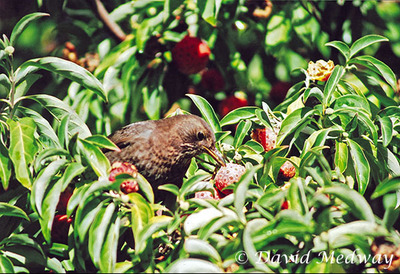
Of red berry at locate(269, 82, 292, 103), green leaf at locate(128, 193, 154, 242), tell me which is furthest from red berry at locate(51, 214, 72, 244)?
red berry at locate(269, 82, 292, 103)

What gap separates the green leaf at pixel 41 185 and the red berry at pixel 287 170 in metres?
0.98

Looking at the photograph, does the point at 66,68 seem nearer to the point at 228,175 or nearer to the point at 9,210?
the point at 9,210

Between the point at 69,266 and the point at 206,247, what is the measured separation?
25.6 inches

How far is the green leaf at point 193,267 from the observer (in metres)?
1.46

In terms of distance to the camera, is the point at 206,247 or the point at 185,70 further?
the point at 185,70

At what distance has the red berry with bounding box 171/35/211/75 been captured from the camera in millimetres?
3330

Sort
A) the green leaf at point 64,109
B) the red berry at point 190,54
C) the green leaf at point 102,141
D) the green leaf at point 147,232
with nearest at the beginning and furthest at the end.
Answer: the green leaf at point 147,232 → the green leaf at point 102,141 → the green leaf at point 64,109 → the red berry at point 190,54

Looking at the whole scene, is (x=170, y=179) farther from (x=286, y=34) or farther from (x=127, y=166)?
(x=286, y=34)

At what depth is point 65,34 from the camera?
3887 mm

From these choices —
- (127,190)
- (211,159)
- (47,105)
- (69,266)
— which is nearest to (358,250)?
(127,190)

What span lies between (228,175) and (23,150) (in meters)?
0.84

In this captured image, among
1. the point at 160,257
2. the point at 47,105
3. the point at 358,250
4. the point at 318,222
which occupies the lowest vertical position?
the point at 160,257

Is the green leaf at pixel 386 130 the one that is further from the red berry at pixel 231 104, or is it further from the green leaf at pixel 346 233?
the red berry at pixel 231 104

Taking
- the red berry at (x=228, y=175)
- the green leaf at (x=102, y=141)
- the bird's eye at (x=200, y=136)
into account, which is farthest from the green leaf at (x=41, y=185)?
the bird's eye at (x=200, y=136)
